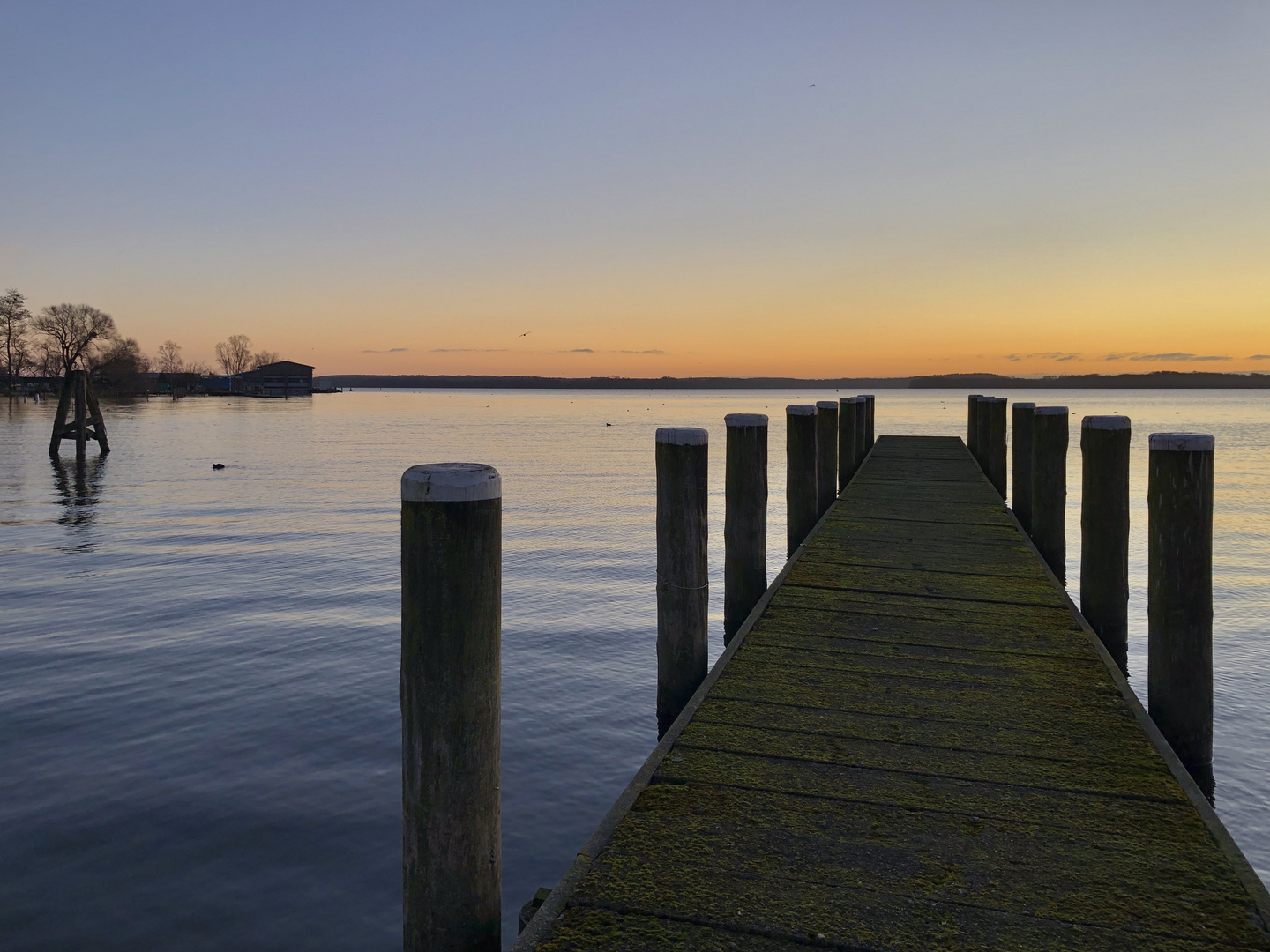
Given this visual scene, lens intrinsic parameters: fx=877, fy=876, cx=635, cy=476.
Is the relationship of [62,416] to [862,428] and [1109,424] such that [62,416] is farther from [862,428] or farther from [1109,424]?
[1109,424]

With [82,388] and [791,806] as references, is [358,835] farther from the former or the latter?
[82,388]

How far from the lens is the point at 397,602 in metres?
11.3

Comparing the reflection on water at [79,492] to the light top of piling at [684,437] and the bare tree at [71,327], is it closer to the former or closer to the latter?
the light top of piling at [684,437]

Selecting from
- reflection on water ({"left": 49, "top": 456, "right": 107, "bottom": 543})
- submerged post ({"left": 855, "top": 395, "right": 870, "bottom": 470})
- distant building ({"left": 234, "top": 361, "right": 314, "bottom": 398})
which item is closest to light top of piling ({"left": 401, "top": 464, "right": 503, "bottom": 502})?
submerged post ({"left": 855, "top": 395, "right": 870, "bottom": 470})

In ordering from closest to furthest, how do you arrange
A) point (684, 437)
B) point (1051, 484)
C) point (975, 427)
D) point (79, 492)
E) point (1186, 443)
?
point (1186, 443) < point (684, 437) < point (1051, 484) < point (975, 427) < point (79, 492)

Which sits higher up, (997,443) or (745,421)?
(745,421)

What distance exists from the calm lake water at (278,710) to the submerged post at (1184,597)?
1.43 m

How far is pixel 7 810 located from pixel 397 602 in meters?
5.76

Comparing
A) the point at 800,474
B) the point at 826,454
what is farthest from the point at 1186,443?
the point at 826,454

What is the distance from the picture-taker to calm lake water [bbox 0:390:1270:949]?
5.01 m

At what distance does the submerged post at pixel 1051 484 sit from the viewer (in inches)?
347

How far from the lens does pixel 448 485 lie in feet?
8.67

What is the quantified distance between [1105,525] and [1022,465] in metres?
4.49

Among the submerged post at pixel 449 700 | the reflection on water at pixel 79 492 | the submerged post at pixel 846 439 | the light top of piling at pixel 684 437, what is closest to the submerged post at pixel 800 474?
the light top of piling at pixel 684 437
